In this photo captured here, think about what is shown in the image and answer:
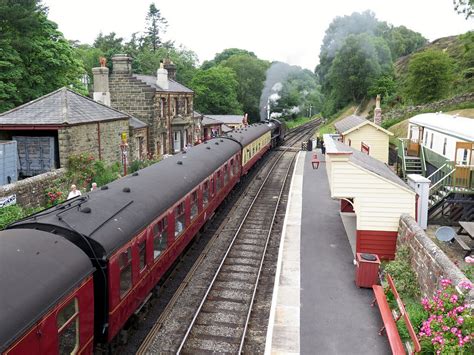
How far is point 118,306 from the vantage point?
8078mm

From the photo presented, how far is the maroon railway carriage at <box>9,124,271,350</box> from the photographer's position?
762cm

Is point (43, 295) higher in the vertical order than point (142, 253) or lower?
higher

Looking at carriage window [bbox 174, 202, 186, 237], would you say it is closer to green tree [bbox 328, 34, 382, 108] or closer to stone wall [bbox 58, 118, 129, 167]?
stone wall [bbox 58, 118, 129, 167]

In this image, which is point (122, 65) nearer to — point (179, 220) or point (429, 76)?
point (179, 220)

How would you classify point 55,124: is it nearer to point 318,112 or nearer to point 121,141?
point 121,141

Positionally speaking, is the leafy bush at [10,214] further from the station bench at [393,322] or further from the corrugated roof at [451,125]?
the corrugated roof at [451,125]

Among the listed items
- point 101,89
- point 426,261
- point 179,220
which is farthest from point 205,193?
point 101,89

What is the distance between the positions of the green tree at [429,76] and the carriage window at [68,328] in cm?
3980

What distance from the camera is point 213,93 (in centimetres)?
6322

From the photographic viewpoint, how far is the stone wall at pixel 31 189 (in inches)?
565

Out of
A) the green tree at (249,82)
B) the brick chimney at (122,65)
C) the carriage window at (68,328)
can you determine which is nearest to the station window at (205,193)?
the carriage window at (68,328)

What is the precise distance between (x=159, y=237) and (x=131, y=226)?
189 centimetres

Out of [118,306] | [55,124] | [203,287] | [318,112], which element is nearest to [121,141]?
[55,124]

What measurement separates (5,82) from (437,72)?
117 ft
